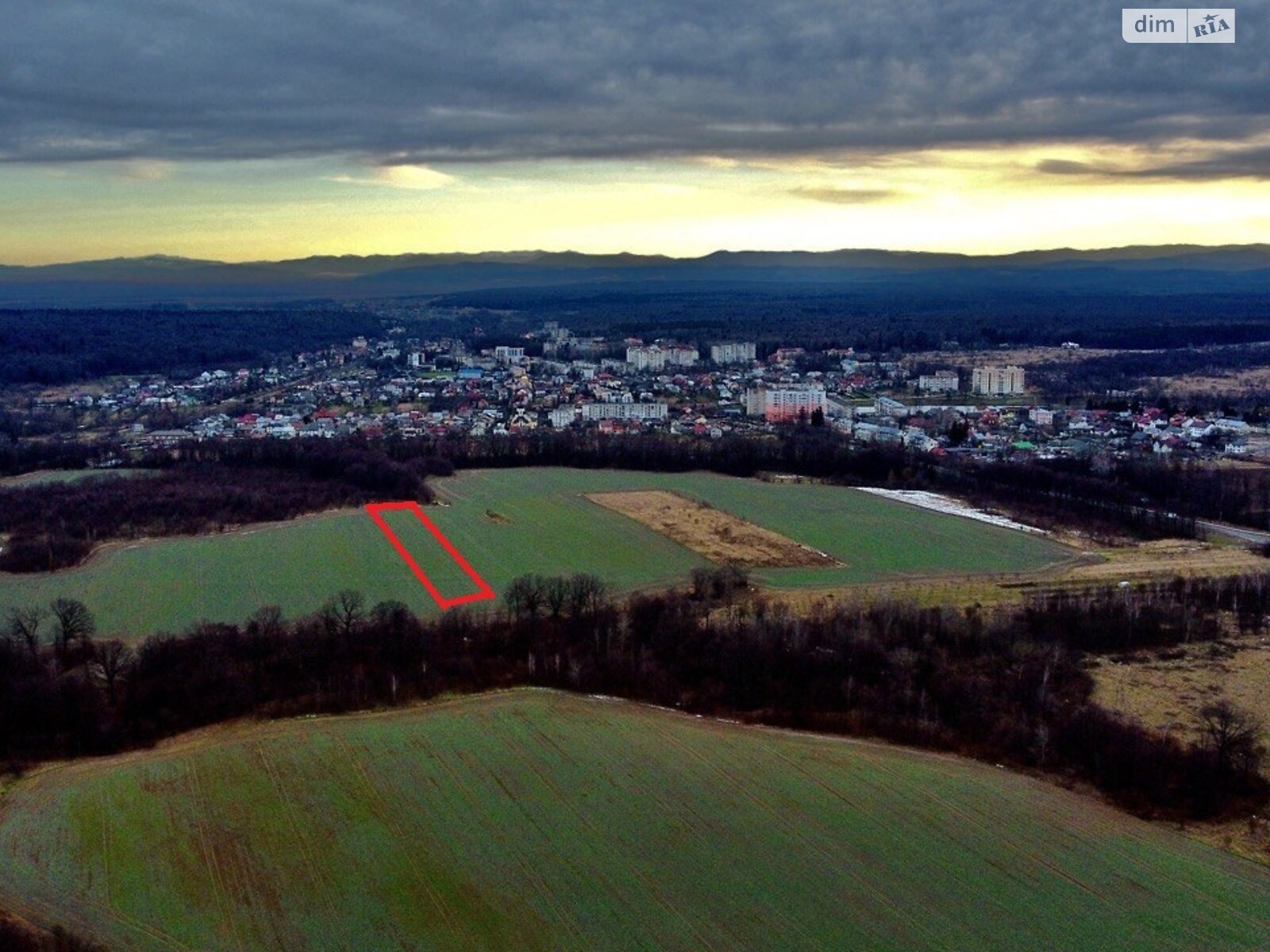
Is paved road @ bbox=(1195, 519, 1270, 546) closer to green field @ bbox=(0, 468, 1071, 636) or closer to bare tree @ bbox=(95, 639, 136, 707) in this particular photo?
green field @ bbox=(0, 468, 1071, 636)

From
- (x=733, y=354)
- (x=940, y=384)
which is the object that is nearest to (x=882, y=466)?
(x=940, y=384)

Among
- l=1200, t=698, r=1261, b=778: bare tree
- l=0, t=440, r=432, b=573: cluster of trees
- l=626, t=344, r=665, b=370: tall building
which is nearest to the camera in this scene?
l=1200, t=698, r=1261, b=778: bare tree

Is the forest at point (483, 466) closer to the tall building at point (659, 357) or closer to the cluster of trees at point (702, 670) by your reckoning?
the cluster of trees at point (702, 670)

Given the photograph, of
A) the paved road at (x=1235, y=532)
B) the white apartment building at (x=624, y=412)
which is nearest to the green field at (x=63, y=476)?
the white apartment building at (x=624, y=412)

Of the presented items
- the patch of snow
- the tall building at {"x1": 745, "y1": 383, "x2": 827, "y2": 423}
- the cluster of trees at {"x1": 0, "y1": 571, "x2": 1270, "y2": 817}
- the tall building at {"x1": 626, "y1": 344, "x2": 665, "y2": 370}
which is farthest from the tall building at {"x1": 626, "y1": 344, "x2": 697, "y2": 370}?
the cluster of trees at {"x1": 0, "y1": 571, "x2": 1270, "y2": 817}

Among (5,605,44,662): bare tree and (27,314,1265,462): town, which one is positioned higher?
(27,314,1265,462): town

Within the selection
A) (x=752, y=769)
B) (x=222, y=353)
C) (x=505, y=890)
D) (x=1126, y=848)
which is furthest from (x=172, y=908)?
(x=222, y=353)
